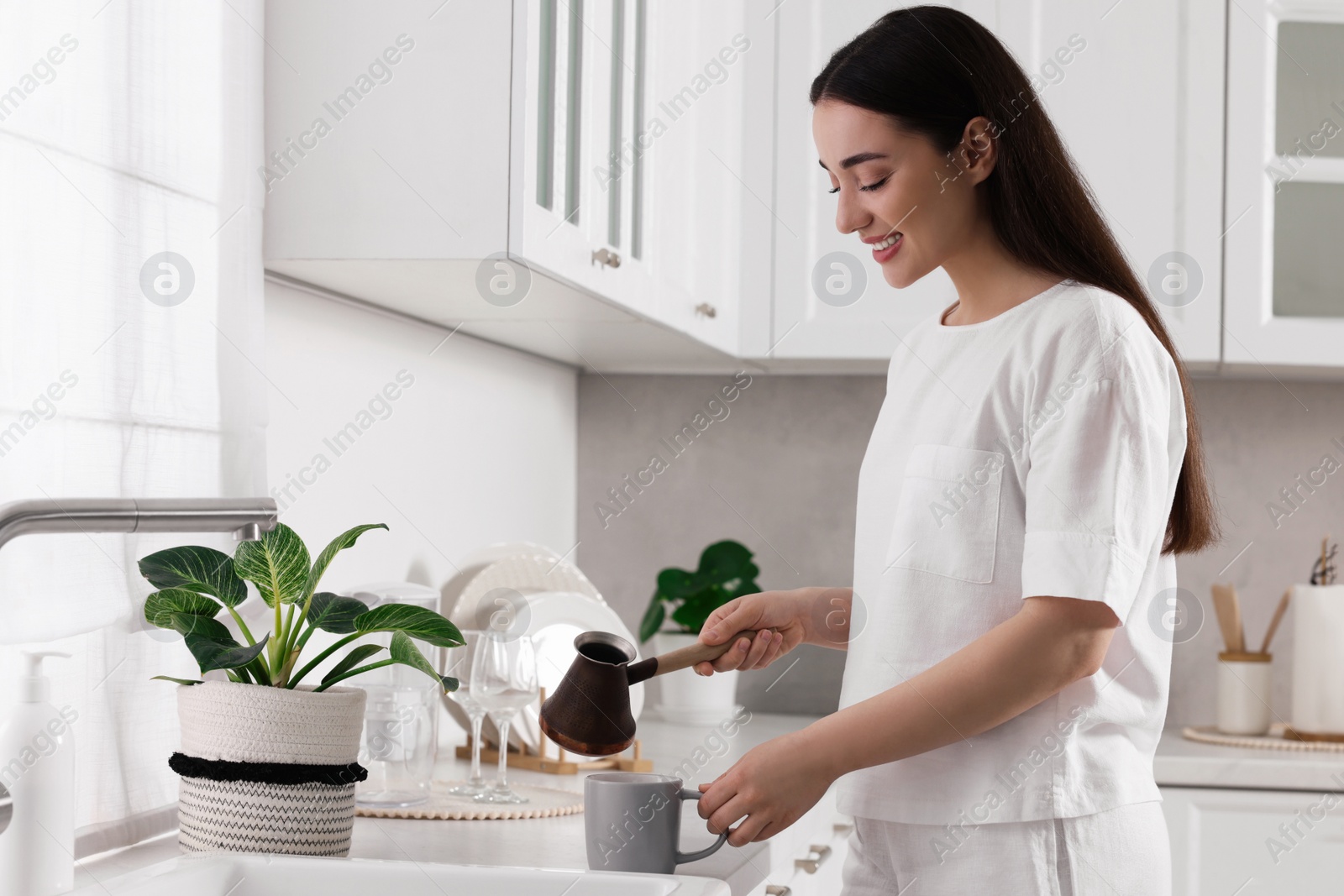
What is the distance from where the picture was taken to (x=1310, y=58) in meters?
2.18

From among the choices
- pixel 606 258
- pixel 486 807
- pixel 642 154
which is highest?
pixel 642 154

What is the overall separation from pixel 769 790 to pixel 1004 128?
563 millimetres

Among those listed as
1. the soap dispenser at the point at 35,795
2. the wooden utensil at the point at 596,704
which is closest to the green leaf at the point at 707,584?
the wooden utensil at the point at 596,704

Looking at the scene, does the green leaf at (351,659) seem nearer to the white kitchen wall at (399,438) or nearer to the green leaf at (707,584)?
the white kitchen wall at (399,438)

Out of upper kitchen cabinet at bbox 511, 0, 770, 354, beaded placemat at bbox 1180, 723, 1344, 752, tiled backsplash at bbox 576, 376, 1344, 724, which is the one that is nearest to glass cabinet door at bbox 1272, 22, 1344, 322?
tiled backsplash at bbox 576, 376, 1344, 724

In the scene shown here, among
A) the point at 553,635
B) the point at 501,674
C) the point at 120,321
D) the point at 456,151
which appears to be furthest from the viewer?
the point at 553,635

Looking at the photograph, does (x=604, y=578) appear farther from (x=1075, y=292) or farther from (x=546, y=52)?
(x=1075, y=292)

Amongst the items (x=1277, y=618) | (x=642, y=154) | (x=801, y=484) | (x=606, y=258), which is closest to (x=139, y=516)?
(x=606, y=258)

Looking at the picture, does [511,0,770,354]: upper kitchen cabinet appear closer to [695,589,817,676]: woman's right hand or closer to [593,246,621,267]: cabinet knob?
[593,246,621,267]: cabinet knob

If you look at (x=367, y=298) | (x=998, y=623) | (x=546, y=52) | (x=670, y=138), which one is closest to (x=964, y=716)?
(x=998, y=623)

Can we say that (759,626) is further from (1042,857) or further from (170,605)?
(170,605)

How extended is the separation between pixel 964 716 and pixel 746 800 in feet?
0.58

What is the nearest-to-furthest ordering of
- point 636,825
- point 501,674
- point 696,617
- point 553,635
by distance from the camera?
point 636,825, point 501,674, point 553,635, point 696,617

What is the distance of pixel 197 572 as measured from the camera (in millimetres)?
1021
